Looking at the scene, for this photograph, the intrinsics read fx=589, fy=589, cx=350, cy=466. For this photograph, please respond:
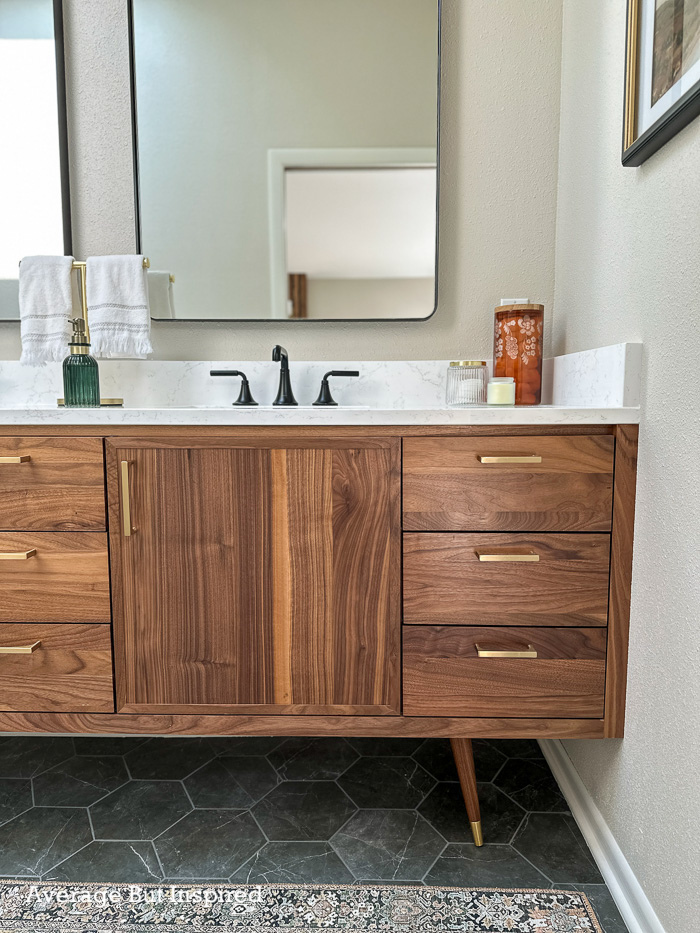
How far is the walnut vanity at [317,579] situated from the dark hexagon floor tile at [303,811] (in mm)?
254

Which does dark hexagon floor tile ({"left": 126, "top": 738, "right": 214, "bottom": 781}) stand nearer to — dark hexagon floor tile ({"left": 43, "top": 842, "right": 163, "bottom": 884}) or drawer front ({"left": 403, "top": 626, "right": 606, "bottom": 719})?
dark hexagon floor tile ({"left": 43, "top": 842, "right": 163, "bottom": 884})

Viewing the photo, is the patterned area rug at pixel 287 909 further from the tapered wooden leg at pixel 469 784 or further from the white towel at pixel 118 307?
the white towel at pixel 118 307

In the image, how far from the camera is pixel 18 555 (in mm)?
1137

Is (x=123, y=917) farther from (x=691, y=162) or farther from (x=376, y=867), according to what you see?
(x=691, y=162)

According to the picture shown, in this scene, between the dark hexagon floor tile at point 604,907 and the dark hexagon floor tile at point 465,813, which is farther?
the dark hexagon floor tile at point 465,813

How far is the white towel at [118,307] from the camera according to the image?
148 cm

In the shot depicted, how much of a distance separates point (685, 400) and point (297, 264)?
1.04 metres

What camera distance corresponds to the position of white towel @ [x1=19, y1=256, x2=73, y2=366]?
1.49 m

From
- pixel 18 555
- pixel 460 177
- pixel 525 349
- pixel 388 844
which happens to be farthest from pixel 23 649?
pixel 460 177

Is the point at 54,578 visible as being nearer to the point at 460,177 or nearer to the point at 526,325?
the point at 526,325

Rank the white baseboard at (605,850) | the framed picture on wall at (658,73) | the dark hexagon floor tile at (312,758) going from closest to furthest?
the framed picture on wall at (658,73), the white baseboard at (605,850), the dark hexagon floor tile at (312,758)

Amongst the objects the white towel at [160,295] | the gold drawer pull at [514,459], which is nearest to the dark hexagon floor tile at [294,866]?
the gold drawer pull at [514,459]

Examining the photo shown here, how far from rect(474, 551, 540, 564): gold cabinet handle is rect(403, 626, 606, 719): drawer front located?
14 centimetres

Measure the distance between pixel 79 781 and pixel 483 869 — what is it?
38.1 inches
